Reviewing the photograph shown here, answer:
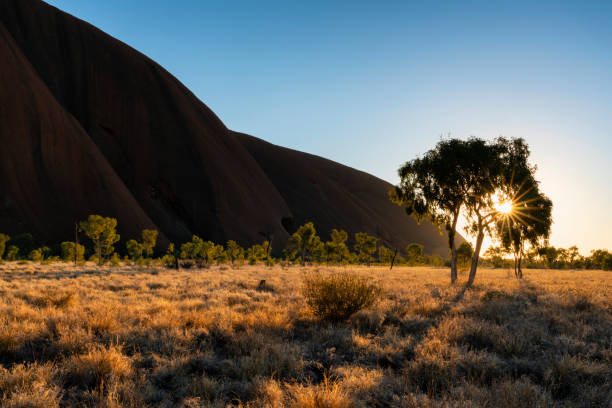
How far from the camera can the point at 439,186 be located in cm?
2072

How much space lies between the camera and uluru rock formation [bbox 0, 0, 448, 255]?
58.4 metres

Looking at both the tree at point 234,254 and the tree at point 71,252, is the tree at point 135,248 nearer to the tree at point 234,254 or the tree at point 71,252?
the tree at point 71,252

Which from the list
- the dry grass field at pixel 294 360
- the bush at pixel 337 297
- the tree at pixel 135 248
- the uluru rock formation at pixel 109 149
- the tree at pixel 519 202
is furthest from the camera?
the uluru rock formation at pixel 109 149

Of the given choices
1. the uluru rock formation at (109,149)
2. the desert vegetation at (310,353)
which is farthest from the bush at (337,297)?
the uluru rock formation at (109,149)

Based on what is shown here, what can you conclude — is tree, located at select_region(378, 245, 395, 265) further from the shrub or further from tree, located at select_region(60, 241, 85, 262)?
the shrub

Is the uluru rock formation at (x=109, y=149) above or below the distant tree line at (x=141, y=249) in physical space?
above

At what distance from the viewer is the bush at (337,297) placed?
325 inches

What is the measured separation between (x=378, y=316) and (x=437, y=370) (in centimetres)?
356

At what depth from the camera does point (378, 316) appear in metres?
8.33

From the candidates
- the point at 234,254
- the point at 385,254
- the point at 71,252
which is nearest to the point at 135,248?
the point at 71,252

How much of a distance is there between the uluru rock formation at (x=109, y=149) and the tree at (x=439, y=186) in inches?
2228

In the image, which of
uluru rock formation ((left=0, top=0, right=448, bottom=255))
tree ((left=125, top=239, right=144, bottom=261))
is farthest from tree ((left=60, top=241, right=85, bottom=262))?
uluru rock formation ((left=0, top=0, right=448, bottom=255))

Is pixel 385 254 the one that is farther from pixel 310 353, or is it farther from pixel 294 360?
pixel 294 360

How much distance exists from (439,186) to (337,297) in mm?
14971
